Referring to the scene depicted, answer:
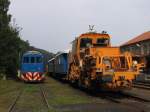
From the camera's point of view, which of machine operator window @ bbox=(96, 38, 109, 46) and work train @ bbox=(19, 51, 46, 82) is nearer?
machine operator window @ bbox=(96, 38, 109, 46)

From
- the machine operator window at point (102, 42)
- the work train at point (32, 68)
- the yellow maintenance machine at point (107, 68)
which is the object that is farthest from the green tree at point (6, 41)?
the yellow maintenance machine at point (107, 68)

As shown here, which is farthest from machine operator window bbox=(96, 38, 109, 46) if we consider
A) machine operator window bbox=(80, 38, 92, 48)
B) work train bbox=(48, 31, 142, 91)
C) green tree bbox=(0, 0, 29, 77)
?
green tree bbox=(0, 0, 29, 77)

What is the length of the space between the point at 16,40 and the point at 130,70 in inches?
1037

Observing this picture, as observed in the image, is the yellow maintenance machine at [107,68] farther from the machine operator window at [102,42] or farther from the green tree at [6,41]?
the green tree at [6,41]

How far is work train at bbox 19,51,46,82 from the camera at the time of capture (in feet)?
123

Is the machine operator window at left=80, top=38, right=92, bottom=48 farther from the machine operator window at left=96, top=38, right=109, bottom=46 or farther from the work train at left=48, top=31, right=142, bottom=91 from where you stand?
the work train at left=48, top=31, right=142, bottom=91

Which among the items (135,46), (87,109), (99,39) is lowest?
(87,109)

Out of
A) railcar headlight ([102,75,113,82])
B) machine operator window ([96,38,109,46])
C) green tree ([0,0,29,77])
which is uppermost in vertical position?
green tree ([0,0,29,77])

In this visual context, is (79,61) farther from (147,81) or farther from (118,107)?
(147,81)

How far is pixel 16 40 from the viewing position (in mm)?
44812

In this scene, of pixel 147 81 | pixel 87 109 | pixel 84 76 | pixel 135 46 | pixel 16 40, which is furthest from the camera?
pixel 135 46

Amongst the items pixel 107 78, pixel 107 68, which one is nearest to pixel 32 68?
pixel 107 68

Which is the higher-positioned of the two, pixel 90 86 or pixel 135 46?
pixel 135 46

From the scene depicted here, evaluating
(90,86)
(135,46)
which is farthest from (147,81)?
(135,46)
